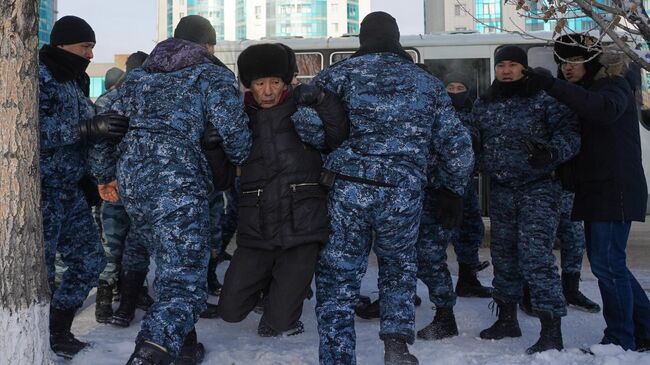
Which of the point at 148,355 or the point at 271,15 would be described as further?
the point at 271,15

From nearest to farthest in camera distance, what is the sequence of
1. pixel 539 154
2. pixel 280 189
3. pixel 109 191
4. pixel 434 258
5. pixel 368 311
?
pixel 280 189 < pixel 109 191 < pixel 539 154 < pixel 434 258 < pixel 368 311

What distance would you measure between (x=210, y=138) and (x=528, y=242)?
209 cm

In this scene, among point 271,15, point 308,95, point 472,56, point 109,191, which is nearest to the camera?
point 308,95

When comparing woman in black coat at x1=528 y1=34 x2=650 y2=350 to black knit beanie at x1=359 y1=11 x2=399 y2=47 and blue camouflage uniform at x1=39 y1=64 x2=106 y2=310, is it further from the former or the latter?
blue camouflage uniform at x1=39 y1=64 x2=106 y2=310

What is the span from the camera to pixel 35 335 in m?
3.25

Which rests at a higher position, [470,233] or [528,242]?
[528,242]

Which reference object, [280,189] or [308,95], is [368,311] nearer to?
[280,189]

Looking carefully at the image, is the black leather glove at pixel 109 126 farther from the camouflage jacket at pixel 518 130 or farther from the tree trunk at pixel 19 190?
the camouflage jacket at pixel 518 130

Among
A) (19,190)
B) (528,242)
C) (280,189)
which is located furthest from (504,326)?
(19,190)

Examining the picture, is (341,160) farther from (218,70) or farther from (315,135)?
(218,70)

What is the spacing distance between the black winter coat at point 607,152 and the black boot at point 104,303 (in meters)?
3.24

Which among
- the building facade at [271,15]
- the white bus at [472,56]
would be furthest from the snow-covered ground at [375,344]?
the building facade at [271,15]

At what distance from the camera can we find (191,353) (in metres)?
4.07

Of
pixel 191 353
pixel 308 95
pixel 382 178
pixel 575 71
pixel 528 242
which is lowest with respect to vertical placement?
pixel 191 353
